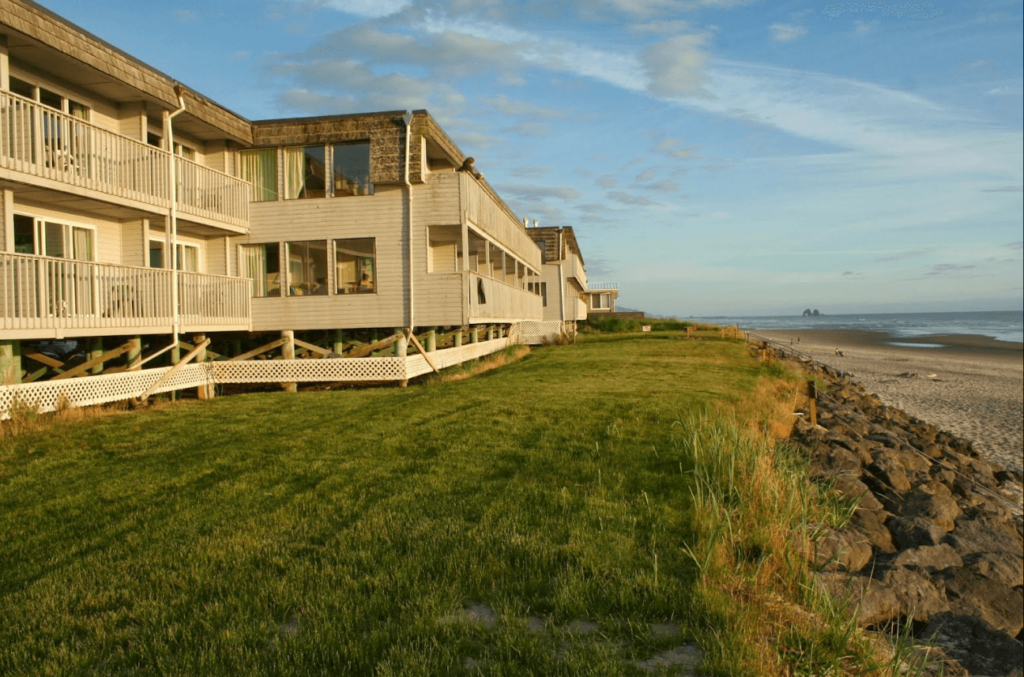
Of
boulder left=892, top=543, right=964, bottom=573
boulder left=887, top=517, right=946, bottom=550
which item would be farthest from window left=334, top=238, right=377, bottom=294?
boulder left=892, top=543, right=964, bottom=573

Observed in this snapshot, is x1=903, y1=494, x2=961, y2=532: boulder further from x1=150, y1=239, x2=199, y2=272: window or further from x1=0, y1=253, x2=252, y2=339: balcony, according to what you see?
x1=150, y1=239, x2=199, y2=272: window

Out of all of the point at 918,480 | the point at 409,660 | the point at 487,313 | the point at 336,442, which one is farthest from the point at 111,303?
the point at 918,480

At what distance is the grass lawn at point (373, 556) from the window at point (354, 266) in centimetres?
1043

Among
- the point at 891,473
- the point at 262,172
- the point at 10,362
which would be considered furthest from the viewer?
the point at 262,172

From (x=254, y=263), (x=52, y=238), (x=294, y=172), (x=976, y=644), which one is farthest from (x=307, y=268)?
(x=976, y=644)

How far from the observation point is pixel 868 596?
254 inches

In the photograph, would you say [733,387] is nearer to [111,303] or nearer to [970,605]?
[970,605]

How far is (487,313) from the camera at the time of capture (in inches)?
946

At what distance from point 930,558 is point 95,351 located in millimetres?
17113

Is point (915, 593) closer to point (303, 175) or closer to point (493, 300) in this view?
point (493, 300)

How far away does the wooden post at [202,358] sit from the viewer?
18.5m

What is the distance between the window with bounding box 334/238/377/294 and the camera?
71.1ft

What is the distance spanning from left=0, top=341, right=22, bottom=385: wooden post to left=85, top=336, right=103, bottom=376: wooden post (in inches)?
94.4

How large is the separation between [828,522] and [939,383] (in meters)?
33.4
